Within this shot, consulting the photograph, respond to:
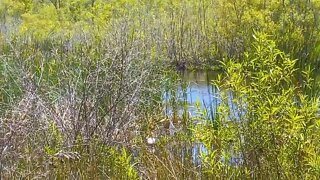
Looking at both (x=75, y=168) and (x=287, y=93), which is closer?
(x=287, y=93)

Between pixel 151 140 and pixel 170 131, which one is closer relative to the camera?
pixel 151 140

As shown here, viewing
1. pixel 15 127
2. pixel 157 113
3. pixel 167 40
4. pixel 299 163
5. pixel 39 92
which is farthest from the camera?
pixel 167 40

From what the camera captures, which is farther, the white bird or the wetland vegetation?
the white bird

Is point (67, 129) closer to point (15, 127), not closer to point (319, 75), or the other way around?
point (15, 127)

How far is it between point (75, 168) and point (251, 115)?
119cm

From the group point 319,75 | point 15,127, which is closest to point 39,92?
point 15,127

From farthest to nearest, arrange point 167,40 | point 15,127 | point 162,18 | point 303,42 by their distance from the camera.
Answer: point 162,18
point 167,40
point 303,42
point 15,127

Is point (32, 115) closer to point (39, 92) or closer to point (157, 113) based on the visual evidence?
point (39, 92)

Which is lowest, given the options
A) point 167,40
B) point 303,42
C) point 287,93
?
point 167,40

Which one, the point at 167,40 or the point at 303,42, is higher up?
the point at 303,42

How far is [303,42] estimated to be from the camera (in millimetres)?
7203

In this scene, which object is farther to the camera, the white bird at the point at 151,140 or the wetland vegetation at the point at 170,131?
the white bird at the point at 151,140

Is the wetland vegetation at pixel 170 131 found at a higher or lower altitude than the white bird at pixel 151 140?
higher

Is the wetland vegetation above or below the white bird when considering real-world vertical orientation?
above
